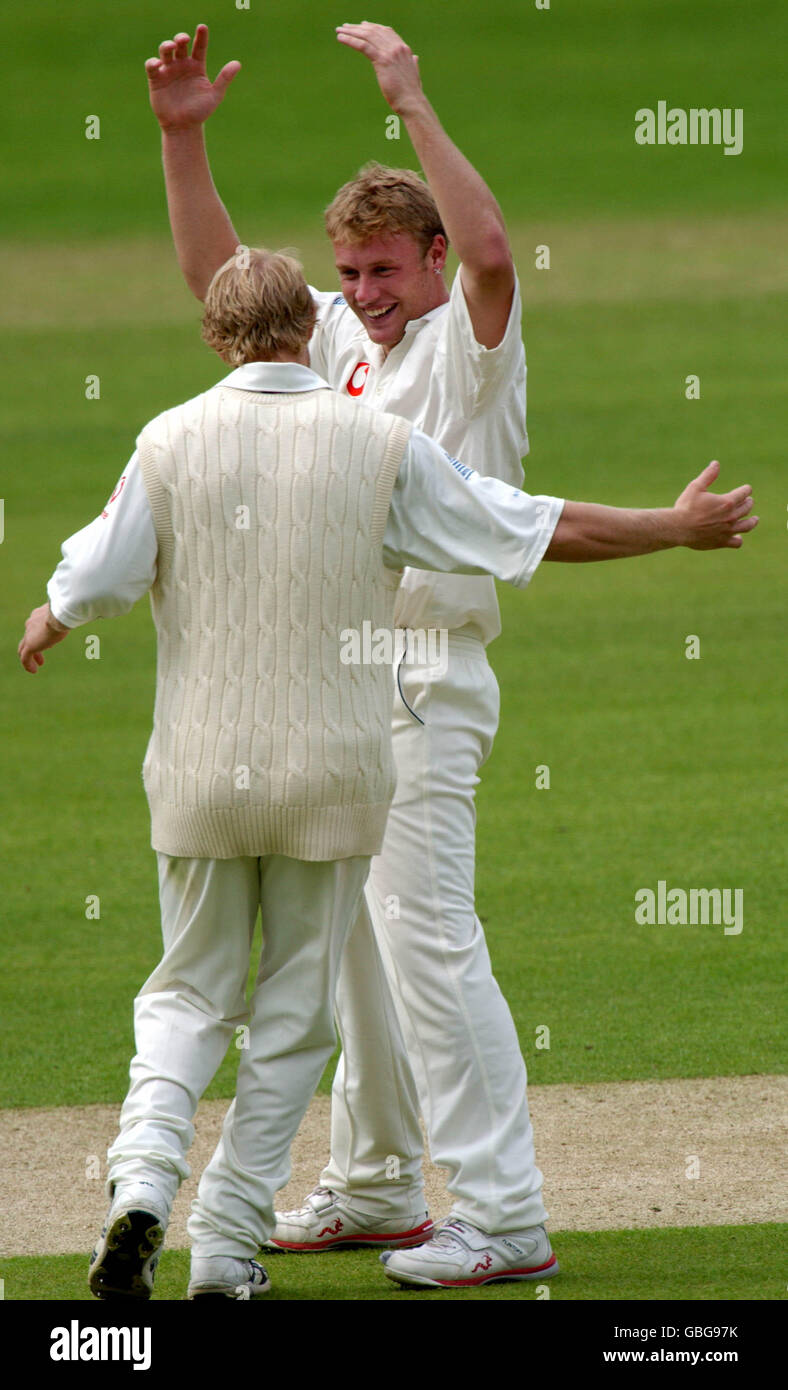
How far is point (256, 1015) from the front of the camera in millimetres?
4074

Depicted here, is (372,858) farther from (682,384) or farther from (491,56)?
(491,56)

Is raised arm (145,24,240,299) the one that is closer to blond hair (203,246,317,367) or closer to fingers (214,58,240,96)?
fingers (214,58,240,96)

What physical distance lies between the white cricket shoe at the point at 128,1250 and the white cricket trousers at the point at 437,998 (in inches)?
34.9

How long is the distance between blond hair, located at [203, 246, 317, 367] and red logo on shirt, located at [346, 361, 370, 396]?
0.77 meters

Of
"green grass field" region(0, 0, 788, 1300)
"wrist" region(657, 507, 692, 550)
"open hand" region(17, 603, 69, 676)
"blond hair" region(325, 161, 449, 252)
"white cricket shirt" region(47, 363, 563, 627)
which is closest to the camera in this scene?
"white cricket shirt" region(47, 363, 563, 627)

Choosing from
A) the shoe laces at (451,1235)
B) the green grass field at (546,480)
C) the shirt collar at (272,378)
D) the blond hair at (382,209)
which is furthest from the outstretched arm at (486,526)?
the green grass field at (546,480)

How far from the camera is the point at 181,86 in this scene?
5074 millimetres

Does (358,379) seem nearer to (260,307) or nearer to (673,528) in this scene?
(260,307)

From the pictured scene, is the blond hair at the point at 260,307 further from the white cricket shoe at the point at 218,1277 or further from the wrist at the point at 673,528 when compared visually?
the white cricket shoe at the point at 218,1277

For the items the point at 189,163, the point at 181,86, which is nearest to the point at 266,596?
the point at 189,163

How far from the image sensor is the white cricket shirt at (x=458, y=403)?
175 inches

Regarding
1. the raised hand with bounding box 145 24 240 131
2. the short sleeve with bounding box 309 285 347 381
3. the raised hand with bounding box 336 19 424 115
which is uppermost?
the raised hand with bounding box 145 24 240 131

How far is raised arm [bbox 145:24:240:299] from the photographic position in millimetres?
5039

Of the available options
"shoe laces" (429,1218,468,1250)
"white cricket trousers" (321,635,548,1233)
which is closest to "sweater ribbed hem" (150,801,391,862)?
"white cricket trousers" (321,635,548,1233)
